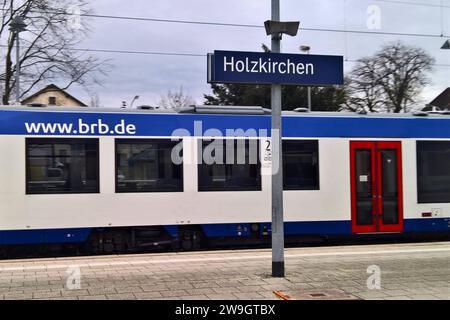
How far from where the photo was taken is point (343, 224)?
1181 cm

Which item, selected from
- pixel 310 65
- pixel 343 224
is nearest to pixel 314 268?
pixel 310 65

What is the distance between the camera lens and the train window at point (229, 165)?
1108 cm

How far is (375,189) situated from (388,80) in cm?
2081

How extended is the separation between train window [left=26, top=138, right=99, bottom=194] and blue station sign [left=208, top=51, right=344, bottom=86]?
4260 millimetres

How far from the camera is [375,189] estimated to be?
1197 centimetres

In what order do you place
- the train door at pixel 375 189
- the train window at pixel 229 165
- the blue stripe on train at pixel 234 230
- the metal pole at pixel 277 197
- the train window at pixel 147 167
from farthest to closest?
the train door at pixel 375 189, the train window at pixel 229 165, the train window at pixel 147 167, the blue stripe on train at pixel 234 230, the metal pole at pixel 277 197

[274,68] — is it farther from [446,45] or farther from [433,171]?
[446,45]

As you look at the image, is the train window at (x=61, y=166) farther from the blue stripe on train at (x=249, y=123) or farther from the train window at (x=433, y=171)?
the train window at (x=433, y=171)

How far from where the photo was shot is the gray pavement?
653 centimetres

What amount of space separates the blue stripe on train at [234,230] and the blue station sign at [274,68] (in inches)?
178

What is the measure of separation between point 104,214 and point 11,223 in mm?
1716

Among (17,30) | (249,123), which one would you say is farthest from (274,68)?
(17,30)

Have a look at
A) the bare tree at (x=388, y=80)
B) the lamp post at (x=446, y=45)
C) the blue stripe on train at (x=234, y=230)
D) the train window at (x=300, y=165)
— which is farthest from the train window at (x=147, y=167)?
the bare tree at (x=388, y=80)
